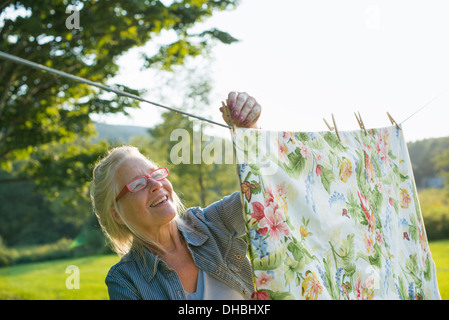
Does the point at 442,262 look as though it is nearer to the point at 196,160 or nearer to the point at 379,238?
the point at 196,160

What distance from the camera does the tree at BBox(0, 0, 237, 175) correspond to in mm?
6145

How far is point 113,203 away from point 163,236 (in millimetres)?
290

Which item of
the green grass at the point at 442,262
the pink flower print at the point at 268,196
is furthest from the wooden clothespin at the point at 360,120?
the green grass at the point at 442,262

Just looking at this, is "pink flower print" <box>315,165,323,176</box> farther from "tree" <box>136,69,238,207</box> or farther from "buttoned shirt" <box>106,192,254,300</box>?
"tree" <box>136,69,238,207</box>

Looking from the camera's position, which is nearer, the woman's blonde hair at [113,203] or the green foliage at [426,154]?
the woman's blonde hair at [113,203]

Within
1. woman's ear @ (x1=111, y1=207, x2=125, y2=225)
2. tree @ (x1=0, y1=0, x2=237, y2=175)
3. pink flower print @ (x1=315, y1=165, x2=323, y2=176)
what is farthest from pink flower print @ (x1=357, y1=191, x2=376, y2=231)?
tree @ (x1=0, y1=0, x2=237, y2=175)

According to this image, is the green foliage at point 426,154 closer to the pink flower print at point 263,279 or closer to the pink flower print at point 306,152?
the pink flower print at point 306,152

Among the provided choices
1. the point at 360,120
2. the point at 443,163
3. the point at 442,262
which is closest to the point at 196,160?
the point at 442,262

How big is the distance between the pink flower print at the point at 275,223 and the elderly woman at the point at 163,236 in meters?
0.39

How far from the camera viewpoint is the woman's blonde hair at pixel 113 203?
2.03 m

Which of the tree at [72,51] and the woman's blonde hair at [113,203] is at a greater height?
the tree at [72,51]
